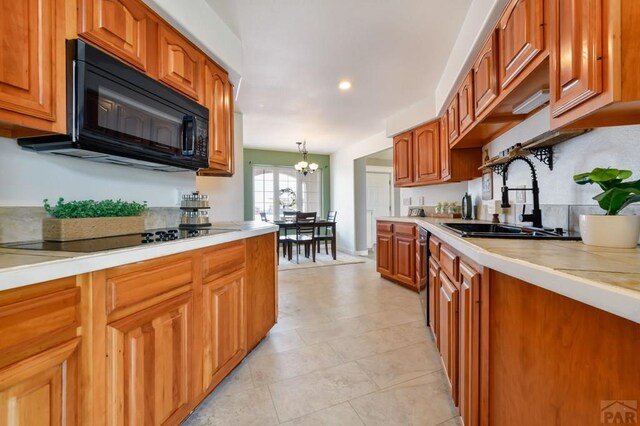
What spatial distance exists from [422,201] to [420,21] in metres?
2.64

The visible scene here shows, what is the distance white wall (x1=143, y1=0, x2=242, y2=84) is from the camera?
1556 millimetres

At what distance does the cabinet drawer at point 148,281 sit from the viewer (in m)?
0.93

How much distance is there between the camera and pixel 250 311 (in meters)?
1.91

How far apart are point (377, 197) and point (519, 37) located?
556 centimetres

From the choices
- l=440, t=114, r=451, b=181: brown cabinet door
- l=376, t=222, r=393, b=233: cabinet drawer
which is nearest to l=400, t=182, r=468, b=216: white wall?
l=440, t=114, r=451, b=181: brown cabinet door

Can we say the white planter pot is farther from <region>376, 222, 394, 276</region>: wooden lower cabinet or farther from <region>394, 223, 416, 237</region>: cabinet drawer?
<region>376, 222, 394, 276</region>: wooden lower cabinet

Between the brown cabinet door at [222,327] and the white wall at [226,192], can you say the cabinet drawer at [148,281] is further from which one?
the white wall at [226,192]

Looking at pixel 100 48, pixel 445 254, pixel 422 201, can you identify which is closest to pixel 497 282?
pixel 445 254

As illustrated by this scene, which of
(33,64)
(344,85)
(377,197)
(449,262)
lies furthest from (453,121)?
(377,197)

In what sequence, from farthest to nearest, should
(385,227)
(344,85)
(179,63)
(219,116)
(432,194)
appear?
(432,194) → (385,227) → (344,85) → (219,116) → (179,63)

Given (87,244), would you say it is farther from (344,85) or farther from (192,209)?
(344,85)

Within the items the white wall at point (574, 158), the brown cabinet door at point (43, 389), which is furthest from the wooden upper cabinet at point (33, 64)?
the white wall at point (574, 158)

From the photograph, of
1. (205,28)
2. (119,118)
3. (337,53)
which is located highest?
(337,53)

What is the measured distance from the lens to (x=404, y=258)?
3553mm
